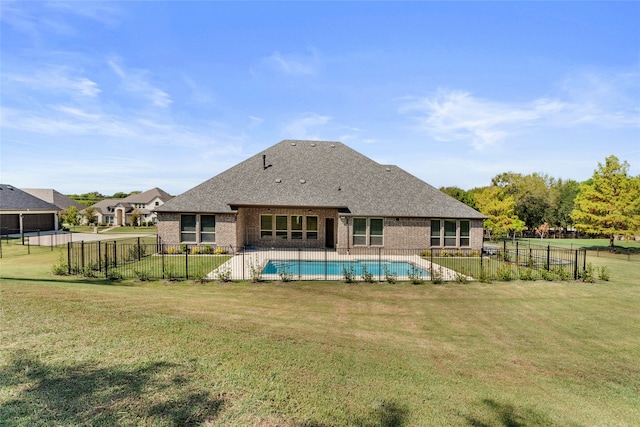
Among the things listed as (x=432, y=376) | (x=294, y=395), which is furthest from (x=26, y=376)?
(x=432, y=376)

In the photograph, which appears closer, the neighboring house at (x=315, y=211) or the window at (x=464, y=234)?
the neighboring house at (x=315, y=211)

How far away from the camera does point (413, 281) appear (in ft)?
43.4

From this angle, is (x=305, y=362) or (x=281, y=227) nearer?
(x=305, y=362)

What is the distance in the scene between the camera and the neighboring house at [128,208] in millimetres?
55688

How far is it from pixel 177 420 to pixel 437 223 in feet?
69.2

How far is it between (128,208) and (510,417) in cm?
6349

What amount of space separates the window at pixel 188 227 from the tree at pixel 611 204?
99.0 feet

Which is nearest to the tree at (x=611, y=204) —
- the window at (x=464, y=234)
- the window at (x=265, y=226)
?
the window at (x=464, y=234)

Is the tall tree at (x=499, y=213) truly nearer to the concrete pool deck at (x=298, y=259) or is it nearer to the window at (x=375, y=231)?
the concrete pool deck at (x=298, y=259)

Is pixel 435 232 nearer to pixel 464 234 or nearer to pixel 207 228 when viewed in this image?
pixel 464 234

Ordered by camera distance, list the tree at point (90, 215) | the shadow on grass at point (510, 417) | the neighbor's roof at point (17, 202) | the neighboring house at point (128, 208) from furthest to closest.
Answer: the neighboring house at point (128, 208), the tree at point (90, 215), the neighbor's roof at point (17, 202), the shadow on grass at point (510, 417)

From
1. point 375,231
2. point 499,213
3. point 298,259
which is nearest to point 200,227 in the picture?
point 298,259

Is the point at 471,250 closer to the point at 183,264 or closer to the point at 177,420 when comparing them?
the point at 183,264

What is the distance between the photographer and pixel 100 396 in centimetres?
402
